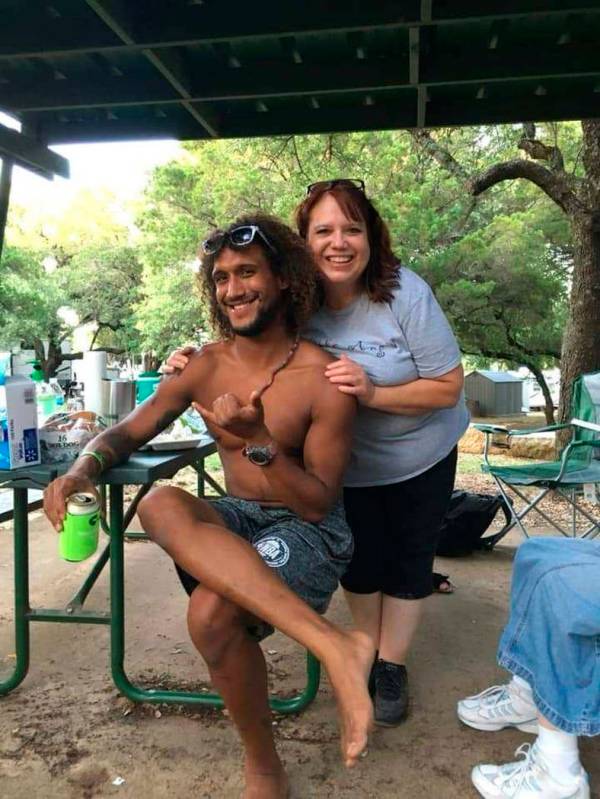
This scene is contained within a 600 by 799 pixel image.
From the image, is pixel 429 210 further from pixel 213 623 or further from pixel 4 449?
pixel 213 623

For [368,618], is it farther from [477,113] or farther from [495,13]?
[477,113]

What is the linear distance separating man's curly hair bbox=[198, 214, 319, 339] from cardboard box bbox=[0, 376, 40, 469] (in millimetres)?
692

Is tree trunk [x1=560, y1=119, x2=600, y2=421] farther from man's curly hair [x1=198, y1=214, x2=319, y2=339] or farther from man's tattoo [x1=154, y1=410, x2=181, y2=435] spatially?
man's tattoo [x1=154, y1=410, x2=181, y2=435]

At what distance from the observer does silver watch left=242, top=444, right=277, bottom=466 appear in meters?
1.70

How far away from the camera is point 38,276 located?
756 inches

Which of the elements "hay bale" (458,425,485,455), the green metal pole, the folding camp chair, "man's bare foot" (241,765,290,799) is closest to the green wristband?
the green metal pole

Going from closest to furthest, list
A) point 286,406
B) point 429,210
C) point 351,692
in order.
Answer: point 351,692 → point 286,406 → point 429,210

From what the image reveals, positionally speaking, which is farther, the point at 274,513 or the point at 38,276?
the point at 38,276

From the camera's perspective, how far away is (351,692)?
1.49 meters

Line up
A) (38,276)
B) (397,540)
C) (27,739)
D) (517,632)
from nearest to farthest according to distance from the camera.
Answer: (517,632)
(27,739)
(397,540)
(38,276)

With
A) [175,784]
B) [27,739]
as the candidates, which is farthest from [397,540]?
[27,739]

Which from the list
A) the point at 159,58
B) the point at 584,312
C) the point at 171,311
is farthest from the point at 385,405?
the point at 171,311

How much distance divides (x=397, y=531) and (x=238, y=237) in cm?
112

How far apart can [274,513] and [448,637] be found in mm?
1395
